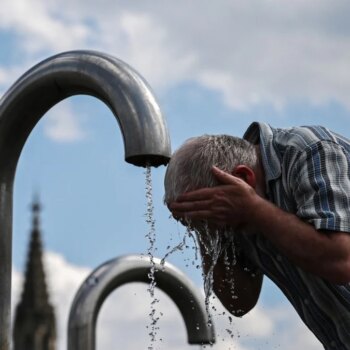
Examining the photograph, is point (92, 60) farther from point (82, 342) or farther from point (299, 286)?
point (82, 342)

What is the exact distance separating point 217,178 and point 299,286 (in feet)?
1.89

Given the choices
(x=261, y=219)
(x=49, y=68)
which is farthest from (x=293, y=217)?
(x=49, y=68)

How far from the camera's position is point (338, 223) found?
12.2 feet

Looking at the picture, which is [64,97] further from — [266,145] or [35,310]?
[35,310]

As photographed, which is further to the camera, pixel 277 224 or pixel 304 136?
pixel 304 136

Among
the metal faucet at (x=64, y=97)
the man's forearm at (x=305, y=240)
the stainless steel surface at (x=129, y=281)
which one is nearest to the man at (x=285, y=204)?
the man's forearm at (x=305, y=240)

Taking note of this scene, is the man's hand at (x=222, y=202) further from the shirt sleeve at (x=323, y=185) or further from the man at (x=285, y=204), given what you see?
the shirt sleeve at (x=323, y=185)

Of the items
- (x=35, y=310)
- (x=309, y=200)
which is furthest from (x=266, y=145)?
(x=35, y=310)

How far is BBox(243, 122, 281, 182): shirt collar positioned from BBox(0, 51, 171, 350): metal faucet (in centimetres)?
70

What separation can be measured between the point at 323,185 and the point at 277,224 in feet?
0.65

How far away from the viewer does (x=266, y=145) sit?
13.4 feet

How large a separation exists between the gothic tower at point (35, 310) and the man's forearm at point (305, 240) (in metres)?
51.4

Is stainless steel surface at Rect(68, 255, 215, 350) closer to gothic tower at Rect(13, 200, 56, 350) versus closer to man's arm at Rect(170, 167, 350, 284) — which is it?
man's arm at Rect(170, 167, 350, 284)

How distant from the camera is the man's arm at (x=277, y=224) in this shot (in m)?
3.73
